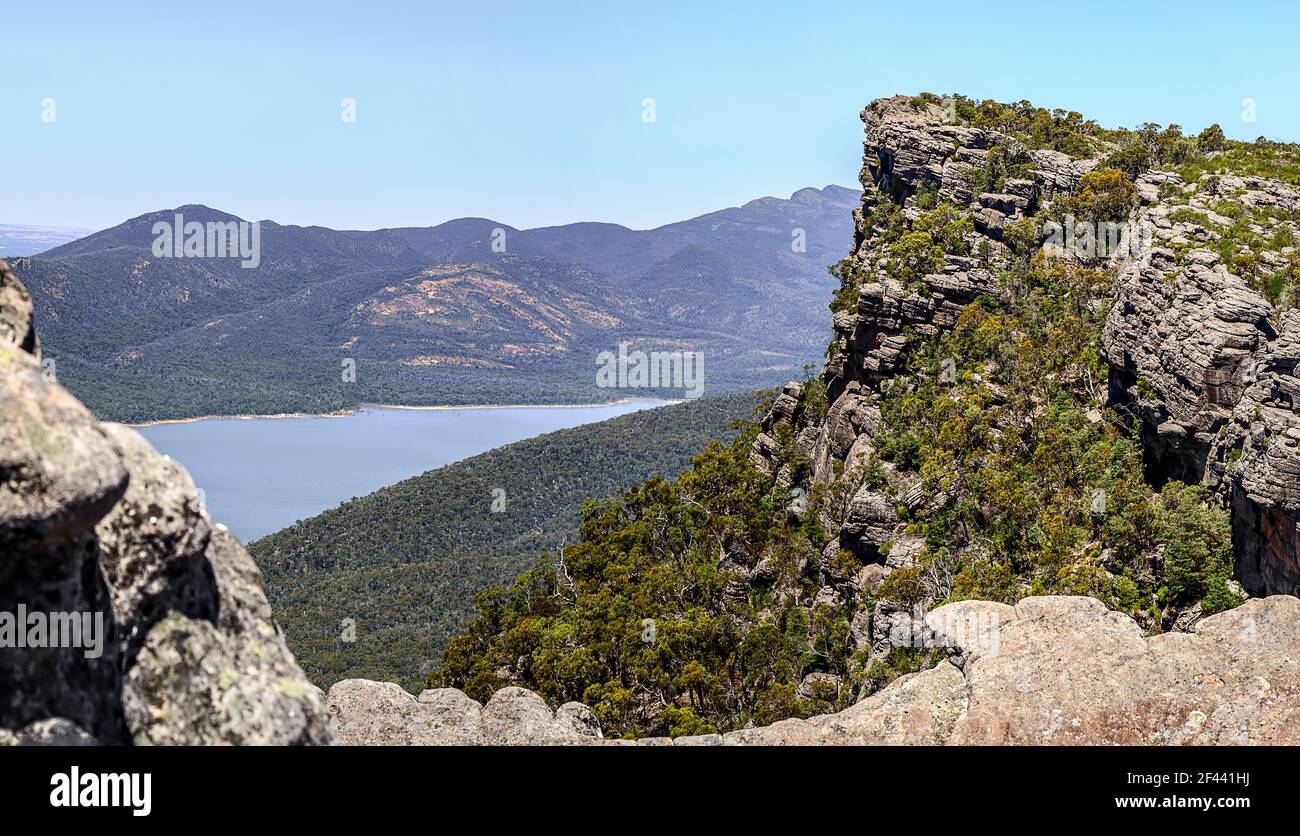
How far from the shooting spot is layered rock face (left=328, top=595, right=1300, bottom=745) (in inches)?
401

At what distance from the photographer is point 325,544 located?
102750 millimetres

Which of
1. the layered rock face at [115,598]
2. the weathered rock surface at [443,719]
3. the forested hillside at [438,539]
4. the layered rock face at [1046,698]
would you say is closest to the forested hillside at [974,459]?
the layered rock face at [1046,698]

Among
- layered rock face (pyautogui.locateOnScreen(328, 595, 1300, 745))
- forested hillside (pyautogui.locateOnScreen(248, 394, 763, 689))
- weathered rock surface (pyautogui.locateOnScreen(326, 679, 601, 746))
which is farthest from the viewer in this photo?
forested hillside (pyautogui.locateOnScreen(248, 394, 763, 689))

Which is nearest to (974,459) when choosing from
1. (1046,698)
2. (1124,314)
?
(1124,314)

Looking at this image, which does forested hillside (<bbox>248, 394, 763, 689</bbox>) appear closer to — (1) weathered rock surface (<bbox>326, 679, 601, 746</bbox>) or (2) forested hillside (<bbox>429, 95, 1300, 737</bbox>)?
(2) forested hillside (<bbox>429, 95, 1300, 737</bbox>)

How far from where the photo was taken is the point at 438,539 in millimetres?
105938

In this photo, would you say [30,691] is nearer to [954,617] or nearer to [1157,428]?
[954,617]

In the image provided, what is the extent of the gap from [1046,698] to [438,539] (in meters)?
99.5

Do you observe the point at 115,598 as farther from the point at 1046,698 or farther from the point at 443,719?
the point at 1046,698

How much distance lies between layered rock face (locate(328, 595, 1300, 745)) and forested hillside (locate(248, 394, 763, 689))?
168 feet

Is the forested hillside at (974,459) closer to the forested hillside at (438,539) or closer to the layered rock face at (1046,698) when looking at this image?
the layered rock face at (1046,698)

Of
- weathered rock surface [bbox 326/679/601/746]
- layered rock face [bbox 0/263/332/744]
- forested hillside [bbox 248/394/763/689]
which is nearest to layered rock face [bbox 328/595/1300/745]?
weathered rock surface [bbox 326/679/601/746]

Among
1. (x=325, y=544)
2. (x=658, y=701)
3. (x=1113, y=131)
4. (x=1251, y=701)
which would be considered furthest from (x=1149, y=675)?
(x=325, y=544)
